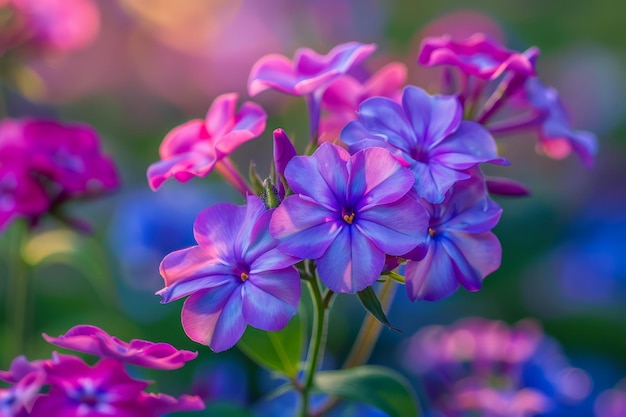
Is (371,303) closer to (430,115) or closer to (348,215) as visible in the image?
(348,215)

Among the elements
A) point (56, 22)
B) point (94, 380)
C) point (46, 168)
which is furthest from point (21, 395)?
point (56, 22)

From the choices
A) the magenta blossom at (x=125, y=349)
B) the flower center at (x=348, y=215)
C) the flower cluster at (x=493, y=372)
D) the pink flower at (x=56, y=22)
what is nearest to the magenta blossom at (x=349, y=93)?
the flower center at (x=348, y=215)

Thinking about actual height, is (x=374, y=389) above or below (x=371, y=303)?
below

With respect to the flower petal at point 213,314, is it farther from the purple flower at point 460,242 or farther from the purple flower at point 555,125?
the purple flower at point 555,125

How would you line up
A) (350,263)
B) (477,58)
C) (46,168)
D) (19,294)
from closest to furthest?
1. (350,263)
2. (477,58)
3. (46,168)
4. (19,294)

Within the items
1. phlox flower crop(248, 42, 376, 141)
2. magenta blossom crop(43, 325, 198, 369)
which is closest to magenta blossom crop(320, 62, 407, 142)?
phlox flower crop(248, 42, 376, 141)

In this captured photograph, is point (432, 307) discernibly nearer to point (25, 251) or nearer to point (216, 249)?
point (25, 251)

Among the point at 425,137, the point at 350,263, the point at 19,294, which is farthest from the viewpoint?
the point at 19,294

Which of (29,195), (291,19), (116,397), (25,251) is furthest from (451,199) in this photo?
(291,19)
